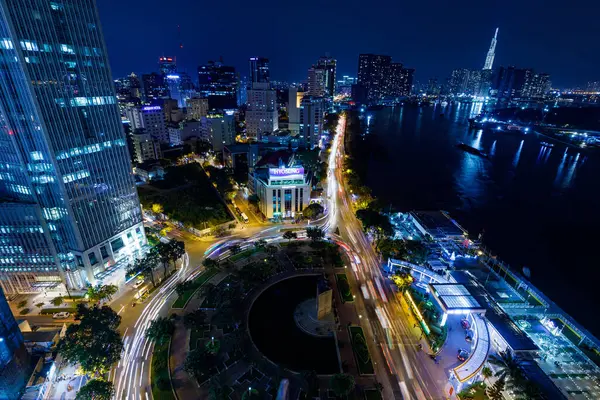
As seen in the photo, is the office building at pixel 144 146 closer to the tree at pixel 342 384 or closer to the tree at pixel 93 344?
the tree at pixel 93 344

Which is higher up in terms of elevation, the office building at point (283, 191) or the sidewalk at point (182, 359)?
the office building at point (283, 191)

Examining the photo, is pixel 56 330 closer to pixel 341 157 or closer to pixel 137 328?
pixel 137 328

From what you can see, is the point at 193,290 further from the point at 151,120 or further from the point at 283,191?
the point at 151,120

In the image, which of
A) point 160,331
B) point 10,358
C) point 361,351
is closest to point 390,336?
point 361,351

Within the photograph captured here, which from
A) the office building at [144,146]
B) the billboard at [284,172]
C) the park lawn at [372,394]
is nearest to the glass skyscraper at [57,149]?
the billboard at [284,172]

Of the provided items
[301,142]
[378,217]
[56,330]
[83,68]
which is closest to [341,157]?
[301,142]
